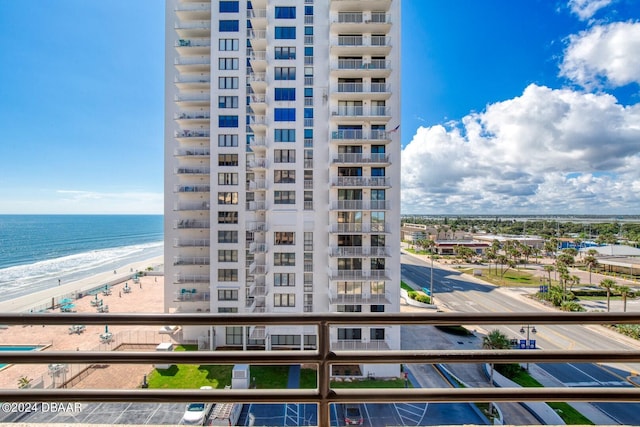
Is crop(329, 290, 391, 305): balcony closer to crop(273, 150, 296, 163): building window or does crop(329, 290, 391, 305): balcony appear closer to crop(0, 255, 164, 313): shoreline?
crop(273, 150, 296, 163): building window

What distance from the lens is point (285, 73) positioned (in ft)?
54.9

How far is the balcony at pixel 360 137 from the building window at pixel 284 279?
8.56 meters

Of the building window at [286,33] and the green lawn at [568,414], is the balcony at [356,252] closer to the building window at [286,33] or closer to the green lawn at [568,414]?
the green lawn at [568,414]

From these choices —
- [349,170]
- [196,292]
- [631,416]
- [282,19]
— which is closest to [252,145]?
[349,170]

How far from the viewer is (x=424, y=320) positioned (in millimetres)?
1421

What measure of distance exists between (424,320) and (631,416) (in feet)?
53.3

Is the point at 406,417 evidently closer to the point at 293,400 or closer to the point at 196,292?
the point at 293,400

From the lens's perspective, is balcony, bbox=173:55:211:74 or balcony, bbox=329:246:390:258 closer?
balcony, bbox=329:246:390:258

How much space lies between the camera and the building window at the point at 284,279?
16656mm

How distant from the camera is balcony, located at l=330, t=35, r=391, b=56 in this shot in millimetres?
15734

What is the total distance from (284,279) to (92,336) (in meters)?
14.0

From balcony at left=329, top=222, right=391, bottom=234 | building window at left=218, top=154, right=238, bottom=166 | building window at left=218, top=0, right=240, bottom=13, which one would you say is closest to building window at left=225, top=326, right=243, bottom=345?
balcony at left=329, top=222, right=391, bottom=234

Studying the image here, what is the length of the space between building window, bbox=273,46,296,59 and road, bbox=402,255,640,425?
56.1ft

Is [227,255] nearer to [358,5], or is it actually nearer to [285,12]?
[285,12]
